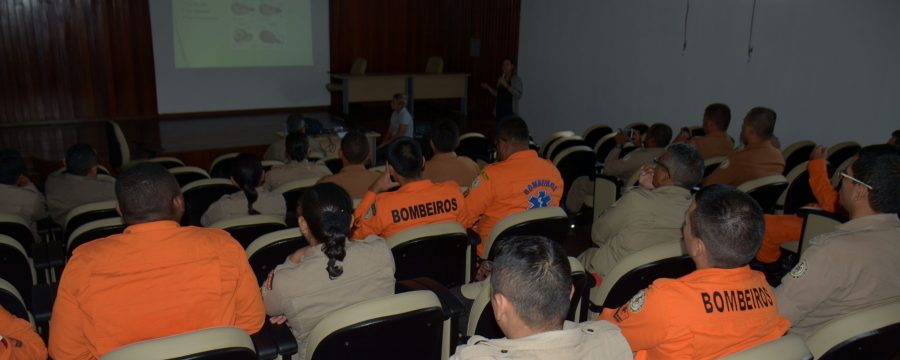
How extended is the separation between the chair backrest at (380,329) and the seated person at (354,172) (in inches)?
75.0

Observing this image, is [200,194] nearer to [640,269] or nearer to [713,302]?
[640,269]

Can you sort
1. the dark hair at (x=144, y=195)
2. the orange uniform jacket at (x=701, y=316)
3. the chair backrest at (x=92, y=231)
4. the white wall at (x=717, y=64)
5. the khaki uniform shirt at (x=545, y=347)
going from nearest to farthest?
1. the khaki uniform shirt at (x=545, y=347)
2. the orange uniform jacket at (x=701, y=316)
3. the dark hair at (x=144, y=195)
4. the chair backrest at (x=92, y=231)
5. the white wall at (x=717, y=64)

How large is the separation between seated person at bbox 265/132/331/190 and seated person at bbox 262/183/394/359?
2208 mm

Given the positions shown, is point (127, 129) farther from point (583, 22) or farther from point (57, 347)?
point (57, 347)

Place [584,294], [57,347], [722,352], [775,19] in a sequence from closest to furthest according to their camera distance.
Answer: [722,352], [57,347], [584,294], [775,19]

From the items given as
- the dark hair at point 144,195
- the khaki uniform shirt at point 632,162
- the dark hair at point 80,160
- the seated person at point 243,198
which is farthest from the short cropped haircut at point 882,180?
the dark hair at point 80,160

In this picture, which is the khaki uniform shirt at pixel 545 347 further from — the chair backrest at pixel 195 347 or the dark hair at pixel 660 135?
the dark hair at pixel 660 135

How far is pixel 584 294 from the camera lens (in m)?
2.64

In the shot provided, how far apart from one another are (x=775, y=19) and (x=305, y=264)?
7.05 m

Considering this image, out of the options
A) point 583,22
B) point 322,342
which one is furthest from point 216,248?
point 583,22

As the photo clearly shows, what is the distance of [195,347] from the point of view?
160 centimetres

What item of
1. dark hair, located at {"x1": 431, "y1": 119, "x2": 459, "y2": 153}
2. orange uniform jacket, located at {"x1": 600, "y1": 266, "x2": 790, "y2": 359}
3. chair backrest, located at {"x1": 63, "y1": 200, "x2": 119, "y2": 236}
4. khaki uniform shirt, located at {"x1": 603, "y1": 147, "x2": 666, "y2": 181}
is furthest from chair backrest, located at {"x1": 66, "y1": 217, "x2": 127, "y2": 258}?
khaki uniform shirt, located at {"x1": 603, "y1": 147, "x2": 666, "y2": 181}

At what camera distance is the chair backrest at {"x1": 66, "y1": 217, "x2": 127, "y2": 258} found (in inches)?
120

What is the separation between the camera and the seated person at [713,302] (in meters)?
1.77
